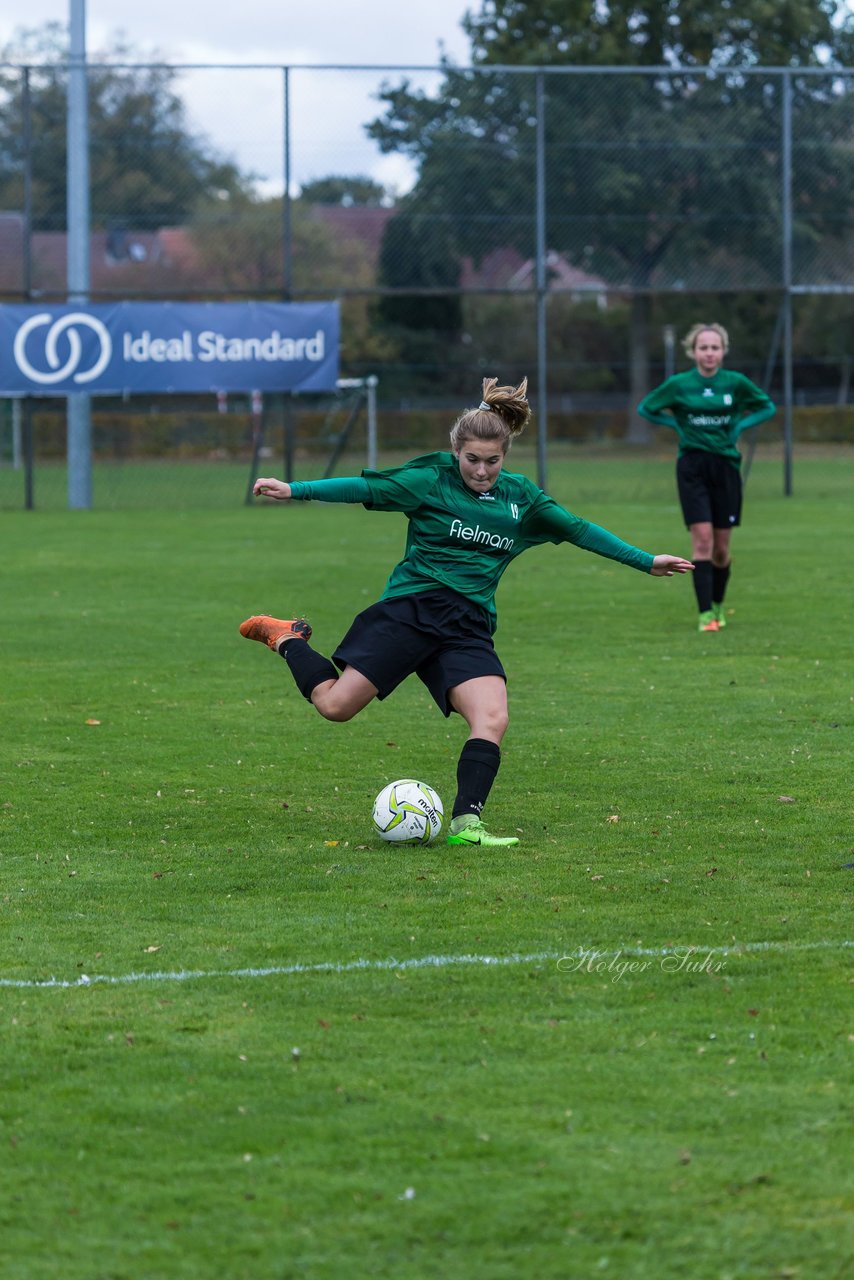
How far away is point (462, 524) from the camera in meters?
6.33

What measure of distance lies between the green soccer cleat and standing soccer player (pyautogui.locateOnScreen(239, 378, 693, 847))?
0.03 m

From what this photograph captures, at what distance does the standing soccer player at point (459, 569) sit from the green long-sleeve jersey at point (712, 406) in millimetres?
5930

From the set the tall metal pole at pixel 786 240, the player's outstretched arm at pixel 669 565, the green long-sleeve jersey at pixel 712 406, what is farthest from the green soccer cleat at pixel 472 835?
the tall metal pole at pixel 786 240

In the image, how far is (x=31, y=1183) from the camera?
329cm

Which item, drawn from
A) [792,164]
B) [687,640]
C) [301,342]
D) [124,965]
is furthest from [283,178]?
[124,965]

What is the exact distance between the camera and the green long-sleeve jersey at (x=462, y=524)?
6289mm

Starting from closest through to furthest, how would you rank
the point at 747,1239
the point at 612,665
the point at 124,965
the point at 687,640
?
the point at 747,1239
the point at 124,965
the point at 612,665
the point at 687,640

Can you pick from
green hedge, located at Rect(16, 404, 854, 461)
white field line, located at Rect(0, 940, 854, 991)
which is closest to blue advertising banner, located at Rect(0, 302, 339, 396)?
green hedge, located at Rect(16, 404, 854, 461)

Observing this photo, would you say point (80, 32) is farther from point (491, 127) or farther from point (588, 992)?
point (588, 992)

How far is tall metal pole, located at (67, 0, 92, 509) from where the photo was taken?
24562mm

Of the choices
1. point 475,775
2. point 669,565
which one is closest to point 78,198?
point 669,565

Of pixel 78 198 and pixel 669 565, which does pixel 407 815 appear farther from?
pixel 78 198

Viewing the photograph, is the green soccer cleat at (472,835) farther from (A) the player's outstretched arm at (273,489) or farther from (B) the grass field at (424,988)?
(A) the player's outstretched arm at (273,489)

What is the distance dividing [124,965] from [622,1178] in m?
1.85
